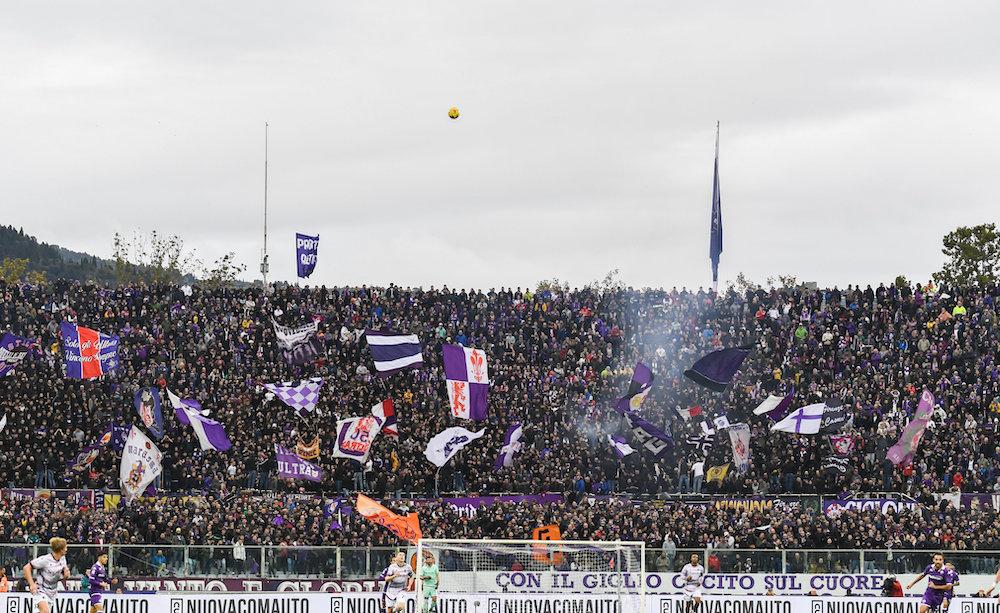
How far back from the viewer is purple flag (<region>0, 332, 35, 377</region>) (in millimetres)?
49188

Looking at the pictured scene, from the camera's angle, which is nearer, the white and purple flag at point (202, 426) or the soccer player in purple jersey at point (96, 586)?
→ the soccer player in purple jersey at point (96, 586)

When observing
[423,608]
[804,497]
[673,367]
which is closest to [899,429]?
[804,497]

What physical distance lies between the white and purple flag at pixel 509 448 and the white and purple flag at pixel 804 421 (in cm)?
805

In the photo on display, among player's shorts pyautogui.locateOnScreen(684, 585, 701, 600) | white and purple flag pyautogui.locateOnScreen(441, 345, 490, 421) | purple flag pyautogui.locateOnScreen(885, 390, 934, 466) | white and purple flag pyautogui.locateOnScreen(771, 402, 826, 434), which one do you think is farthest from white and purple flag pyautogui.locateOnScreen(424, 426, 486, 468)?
player's shorts pyautogui.locateOnScreen(684, 585, 701, 600)

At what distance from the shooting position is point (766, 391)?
50.0m

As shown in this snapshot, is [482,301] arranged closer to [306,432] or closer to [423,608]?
[306,432]

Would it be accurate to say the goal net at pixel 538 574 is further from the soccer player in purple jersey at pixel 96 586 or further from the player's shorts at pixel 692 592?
the soccer player in purple jersey at pixel 96 586

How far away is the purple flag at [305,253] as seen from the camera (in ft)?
194

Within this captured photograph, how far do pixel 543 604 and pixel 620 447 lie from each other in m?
14.5

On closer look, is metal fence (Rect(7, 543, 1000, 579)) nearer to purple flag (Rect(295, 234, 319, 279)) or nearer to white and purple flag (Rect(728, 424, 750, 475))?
white and purple flag (Rect(728, 424, 750, 475))

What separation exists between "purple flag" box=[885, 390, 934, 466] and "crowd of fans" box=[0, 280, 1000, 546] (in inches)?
13.8

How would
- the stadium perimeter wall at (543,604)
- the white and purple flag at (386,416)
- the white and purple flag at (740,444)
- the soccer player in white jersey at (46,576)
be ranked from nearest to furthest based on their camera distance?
the soccer player in white jersey at (46,576)
the stadium perimeter wall at (543,604)
the white and purple flag at (740,444)
the white and purple flag at (386,416)

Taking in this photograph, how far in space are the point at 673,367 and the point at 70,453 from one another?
20.6 meters

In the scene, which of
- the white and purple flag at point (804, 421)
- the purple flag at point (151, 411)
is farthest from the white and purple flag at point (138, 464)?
the white and purple flag at point (804, 421)
